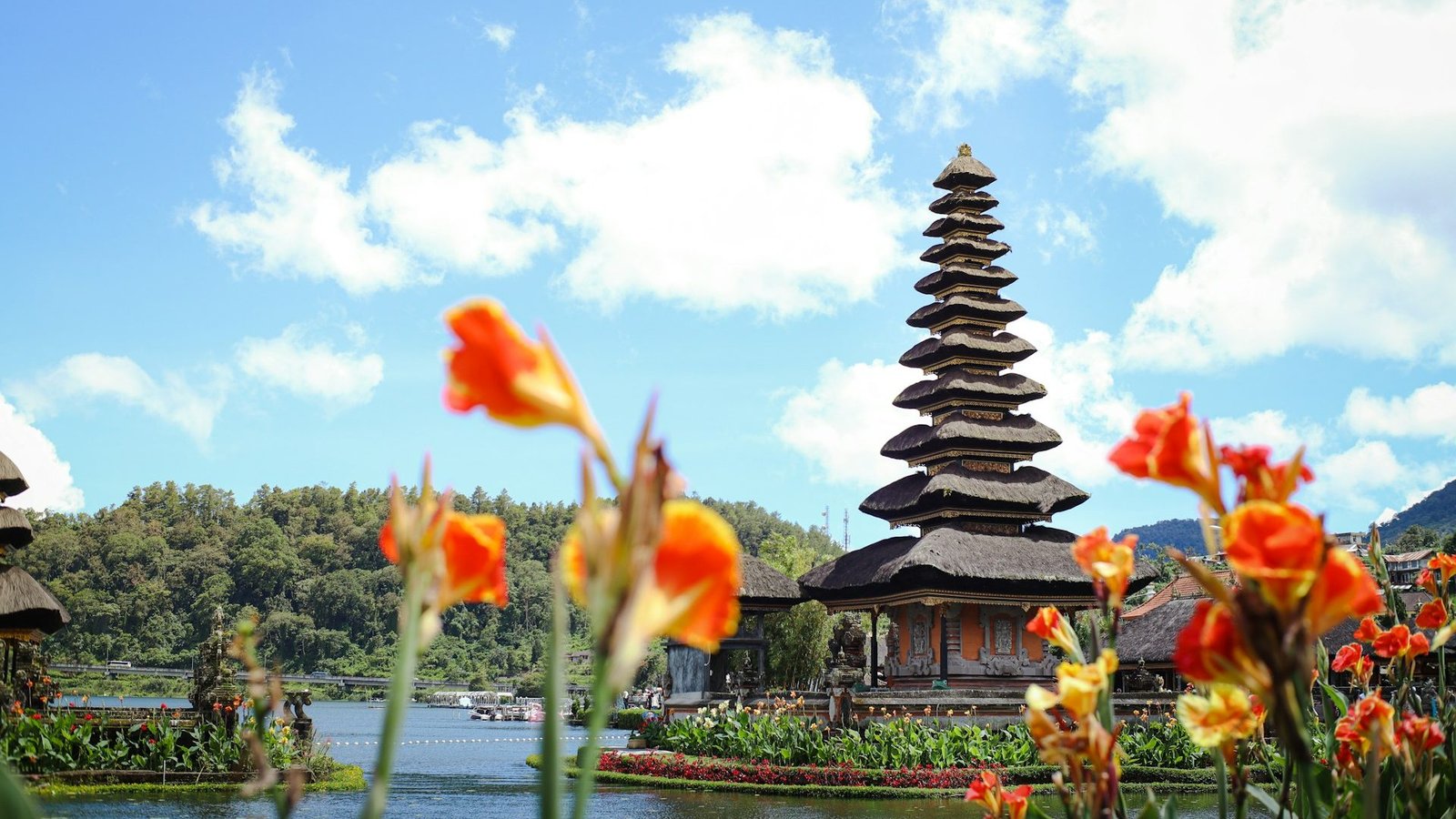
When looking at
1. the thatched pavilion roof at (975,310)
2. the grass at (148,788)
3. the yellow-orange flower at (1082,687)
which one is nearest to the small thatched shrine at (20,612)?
the grass at (148,788)

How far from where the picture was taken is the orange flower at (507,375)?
1.08 m

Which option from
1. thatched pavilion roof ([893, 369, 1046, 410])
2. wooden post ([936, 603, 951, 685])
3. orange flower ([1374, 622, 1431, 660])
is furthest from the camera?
thatched pavilion roof ([893, 369, 1046, 410])

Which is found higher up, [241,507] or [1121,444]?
[241,507]

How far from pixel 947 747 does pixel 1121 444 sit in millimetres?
16778

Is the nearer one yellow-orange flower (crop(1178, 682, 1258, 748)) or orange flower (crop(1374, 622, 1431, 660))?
yellow-orange flower (crop(1178, 682, 1258, 748))

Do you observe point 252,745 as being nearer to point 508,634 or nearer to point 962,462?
point 962,462

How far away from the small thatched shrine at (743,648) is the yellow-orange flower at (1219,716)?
22521 millimetres

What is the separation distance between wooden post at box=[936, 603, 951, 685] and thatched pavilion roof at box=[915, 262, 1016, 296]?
27.3ft

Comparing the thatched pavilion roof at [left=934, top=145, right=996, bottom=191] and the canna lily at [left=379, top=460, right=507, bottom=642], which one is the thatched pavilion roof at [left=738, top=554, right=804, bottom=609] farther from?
the canna lily at [left=379, top=460, right=507, bottom=642]

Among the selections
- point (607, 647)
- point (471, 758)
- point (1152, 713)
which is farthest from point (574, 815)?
point (471, 758)

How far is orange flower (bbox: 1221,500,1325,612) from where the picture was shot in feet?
4.09

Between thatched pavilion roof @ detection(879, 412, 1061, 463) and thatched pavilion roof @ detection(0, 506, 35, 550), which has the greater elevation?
thatched pavilion roof @ detection(879, 412, 1061, 463)

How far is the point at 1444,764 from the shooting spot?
3.52m

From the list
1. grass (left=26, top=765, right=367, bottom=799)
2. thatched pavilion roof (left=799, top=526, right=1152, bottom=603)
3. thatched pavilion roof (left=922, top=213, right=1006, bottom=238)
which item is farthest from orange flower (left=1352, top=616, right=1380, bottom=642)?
thatched pavilion roof (left=922, top=213, right=1006, bottom=238)
